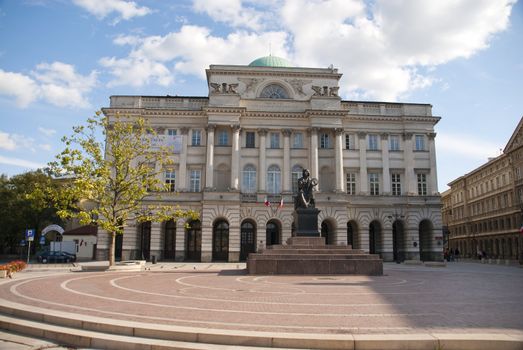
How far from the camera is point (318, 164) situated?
2025 inches

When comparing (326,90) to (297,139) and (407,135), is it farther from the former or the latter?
(407,135)

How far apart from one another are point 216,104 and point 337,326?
42687 millimetres

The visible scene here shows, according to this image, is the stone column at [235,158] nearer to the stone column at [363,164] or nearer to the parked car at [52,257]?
the stone column at [363,164]

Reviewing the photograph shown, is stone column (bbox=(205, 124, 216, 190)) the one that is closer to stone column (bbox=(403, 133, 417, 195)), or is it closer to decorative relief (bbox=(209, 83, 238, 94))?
decorative relief (bbox=(209, 83, 238, 94))

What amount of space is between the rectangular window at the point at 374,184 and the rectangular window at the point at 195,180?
2131 cm

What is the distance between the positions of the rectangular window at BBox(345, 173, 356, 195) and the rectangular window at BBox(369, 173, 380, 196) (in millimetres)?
2084

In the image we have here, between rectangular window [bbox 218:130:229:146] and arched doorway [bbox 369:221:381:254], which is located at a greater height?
rectangular window [bbox 218:130:229:146]

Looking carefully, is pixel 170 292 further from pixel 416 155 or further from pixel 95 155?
pixel 416 155

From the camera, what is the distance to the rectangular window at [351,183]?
52016mm

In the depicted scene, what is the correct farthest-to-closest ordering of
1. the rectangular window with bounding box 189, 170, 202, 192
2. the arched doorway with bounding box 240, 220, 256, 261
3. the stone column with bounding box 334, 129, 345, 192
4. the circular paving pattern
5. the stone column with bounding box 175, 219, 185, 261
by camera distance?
1. the arched doorway with bounding box 240, 220, 256, 261
2. the rectangular window with bounding box 189, 170, 202, 192
3. the stone column with bounding box 334, 129, 345, 192
4. the stone column with bounding box 175, 219, 185, 261
5. the circular paving pattern

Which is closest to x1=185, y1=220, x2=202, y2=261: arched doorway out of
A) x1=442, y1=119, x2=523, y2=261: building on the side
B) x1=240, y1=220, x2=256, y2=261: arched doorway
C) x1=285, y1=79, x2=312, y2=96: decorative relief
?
x1=240, y1=220, x2=256, y2=261: arched doorway

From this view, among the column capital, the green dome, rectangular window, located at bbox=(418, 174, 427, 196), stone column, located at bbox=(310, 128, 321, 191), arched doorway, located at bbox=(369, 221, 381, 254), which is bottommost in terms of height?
arched doorway, located at bbox=(369, 221, 381, 254)

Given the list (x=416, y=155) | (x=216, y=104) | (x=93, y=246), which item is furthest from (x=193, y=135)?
(x=416, y=155)

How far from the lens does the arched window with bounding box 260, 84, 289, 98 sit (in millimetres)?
52844
